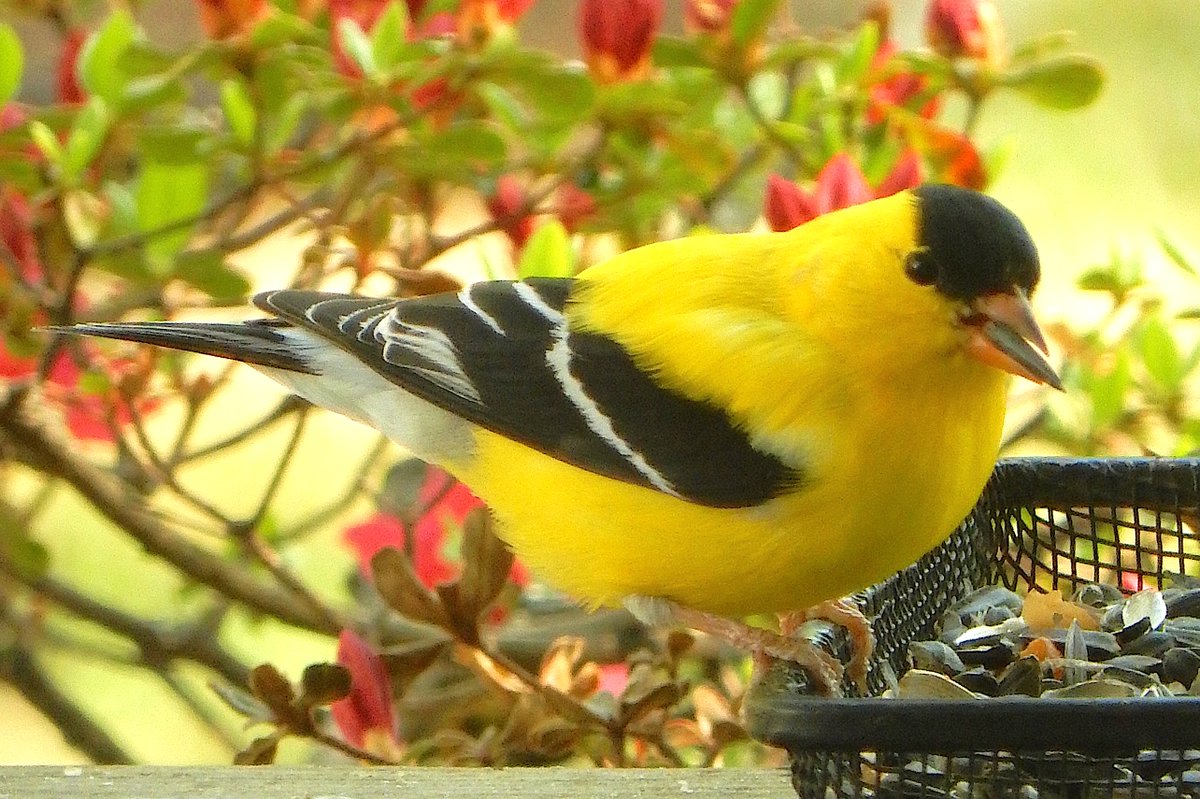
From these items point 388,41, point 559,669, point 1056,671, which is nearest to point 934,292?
point 1056,671

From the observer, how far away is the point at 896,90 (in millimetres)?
2523

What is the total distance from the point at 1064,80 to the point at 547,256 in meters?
0.83

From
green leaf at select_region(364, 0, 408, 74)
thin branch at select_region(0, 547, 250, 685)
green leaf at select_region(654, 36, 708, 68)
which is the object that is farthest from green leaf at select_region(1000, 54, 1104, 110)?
thin branch at select_region(0, 547, 250, 685)

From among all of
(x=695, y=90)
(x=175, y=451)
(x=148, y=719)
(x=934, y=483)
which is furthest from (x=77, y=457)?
(x=148, y=719)

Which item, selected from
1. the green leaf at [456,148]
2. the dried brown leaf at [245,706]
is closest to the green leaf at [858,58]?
the green leaf at [456,148]

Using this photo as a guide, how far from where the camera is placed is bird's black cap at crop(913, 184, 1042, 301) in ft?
5.40

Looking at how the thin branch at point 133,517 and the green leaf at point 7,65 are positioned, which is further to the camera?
the thin branch at point 133,517

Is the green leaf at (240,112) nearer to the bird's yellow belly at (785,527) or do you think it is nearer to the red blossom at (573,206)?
the red blossom at (573,206)

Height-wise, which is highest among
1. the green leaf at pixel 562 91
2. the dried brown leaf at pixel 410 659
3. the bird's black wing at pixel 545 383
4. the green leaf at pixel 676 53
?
the green leaf at pixel 676 53

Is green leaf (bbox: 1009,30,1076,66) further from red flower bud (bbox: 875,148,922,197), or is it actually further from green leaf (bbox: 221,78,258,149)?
green leaf (bbox: 221,78,258,149)

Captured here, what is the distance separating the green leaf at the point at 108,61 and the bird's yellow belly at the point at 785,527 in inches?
31.3

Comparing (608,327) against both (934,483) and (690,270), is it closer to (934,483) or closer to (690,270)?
(690,270)

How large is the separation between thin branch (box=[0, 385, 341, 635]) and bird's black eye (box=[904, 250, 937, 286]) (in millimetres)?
994

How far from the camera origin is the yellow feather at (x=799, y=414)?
1.66 meters
